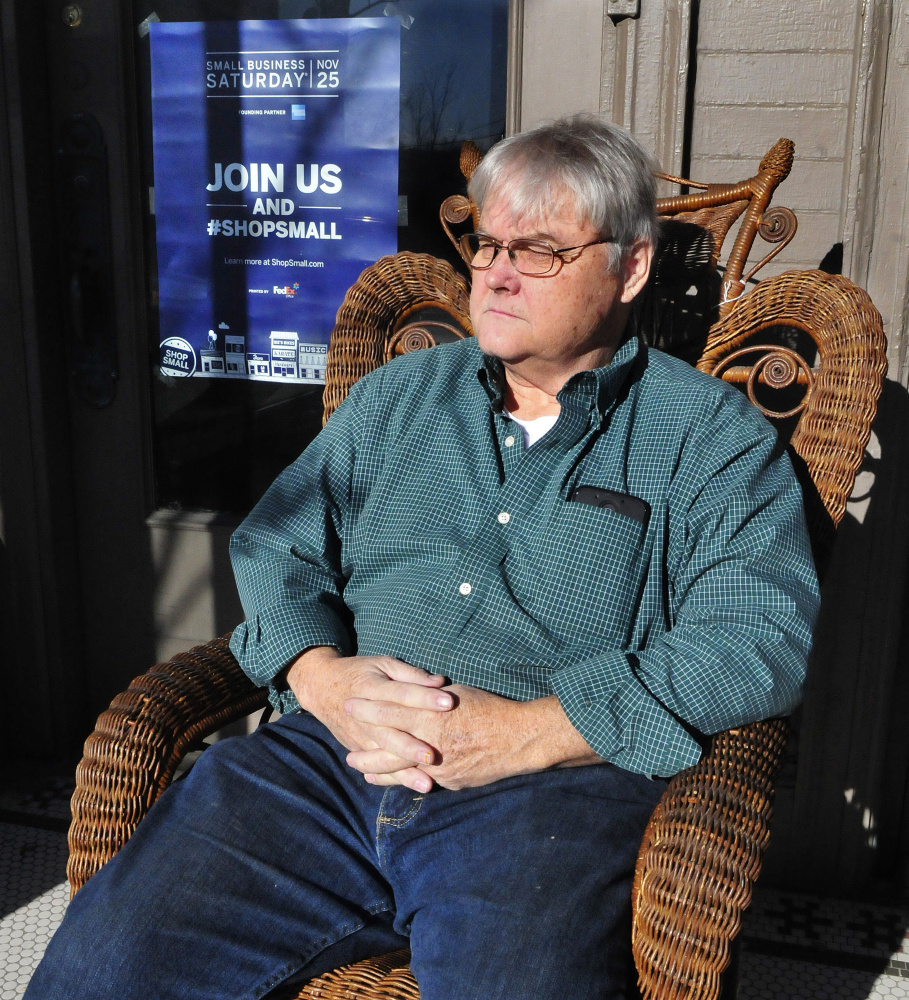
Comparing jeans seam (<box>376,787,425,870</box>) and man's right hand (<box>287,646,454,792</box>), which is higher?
man's right hand (<box>287,646,454,792</box>)

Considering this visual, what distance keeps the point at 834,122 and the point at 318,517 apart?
138 cm

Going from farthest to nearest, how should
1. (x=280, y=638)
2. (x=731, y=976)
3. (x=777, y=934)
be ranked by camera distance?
(x=777, y=934) → (x=280, y=638) → (x=731, y=976)

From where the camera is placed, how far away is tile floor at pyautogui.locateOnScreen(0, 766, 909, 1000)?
6.59ft

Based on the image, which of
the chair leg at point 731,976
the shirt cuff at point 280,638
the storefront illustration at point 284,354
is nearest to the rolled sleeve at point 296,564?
the shirt cuff at point 280,638

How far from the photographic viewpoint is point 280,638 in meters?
1.55

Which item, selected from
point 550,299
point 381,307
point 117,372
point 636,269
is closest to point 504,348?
point 550,299

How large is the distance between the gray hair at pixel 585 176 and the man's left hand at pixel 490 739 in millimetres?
775

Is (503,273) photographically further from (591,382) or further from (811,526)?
(811,526)

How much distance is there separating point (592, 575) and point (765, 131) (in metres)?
1.17

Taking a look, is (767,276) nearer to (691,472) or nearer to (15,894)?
(691,472)

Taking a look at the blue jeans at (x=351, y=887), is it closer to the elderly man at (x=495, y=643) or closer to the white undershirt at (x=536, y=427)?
the elderly man at (x=495, y=643)

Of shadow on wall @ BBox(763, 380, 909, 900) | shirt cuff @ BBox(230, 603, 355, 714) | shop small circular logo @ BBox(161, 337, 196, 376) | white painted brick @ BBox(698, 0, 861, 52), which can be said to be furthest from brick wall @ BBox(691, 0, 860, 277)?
shop small circular logo @ BBox(161, 337, 196, 376)

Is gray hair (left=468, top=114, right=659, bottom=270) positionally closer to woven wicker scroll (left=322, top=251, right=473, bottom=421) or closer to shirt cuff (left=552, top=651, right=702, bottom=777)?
woven wicker scroll (left=322, top=251, right=473, bottom=421)

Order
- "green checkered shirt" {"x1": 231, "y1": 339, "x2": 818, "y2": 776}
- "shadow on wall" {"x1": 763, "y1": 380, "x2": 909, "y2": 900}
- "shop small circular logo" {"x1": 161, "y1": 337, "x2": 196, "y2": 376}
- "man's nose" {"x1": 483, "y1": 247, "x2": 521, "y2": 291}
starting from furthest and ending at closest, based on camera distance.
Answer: "shop small circular logo" {"x1": 161, "y1": 337, "x2": 196, "y2": 376} < "shadow on wall" {"x1": 763, "y1": 380, "x2": 909, "y2": 900} < "man's nose" {"x1": 483, "y1": 247, "x2": 521, "y2": 291} < "green checkered shirt" {"x1": 231, "y1": 339, "x2": 818, "y2": 776}
